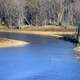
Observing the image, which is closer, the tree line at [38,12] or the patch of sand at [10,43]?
the patch of sand at [10,43]

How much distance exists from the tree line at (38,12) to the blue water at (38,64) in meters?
41.2

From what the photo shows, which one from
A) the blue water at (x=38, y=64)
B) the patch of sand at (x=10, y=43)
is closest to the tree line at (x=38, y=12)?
the patch of sand at (x=10, y=43)

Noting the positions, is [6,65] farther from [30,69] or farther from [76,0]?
[76,0]

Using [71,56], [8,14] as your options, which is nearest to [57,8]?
[8,14]

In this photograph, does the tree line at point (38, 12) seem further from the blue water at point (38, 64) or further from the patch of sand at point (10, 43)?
the blue water at point (38, 64)

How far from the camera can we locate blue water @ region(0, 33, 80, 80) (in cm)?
3628

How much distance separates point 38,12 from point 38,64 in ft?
203

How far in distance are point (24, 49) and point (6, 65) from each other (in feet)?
48.1

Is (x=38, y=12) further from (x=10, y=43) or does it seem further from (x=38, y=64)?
(x=38, y=64)

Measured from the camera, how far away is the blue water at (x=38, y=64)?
36.3m

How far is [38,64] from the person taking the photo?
42781mm

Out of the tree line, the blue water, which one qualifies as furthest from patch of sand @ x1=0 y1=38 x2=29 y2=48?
the tree line

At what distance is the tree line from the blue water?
41.2 m

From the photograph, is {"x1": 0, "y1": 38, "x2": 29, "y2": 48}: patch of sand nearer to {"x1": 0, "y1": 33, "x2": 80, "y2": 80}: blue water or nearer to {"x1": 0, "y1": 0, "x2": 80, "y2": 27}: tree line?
{"x1": 0, "y1": 33, "x2": 80, "y2": 80}: blue water
